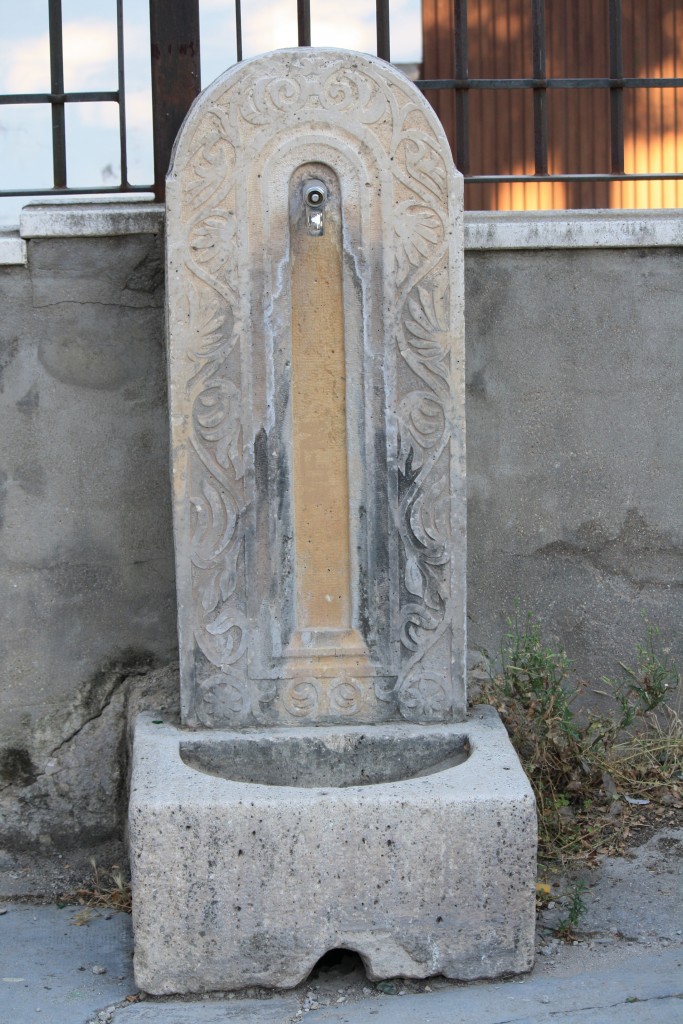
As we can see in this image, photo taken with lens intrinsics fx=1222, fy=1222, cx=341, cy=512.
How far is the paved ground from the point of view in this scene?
2516 millimetres

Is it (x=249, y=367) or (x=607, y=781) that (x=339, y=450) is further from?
(x=607, y=781)

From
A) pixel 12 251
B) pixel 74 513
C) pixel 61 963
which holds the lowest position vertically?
pixel 61 963

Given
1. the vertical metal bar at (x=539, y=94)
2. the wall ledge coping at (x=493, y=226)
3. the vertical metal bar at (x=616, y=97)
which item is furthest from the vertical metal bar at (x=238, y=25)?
the vertical metal bar at (x=616, y=97)

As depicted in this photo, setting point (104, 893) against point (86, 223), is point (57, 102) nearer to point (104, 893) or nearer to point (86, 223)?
point (86, 223)

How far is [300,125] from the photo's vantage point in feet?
9.49

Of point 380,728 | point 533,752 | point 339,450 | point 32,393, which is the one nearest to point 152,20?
point 32,393

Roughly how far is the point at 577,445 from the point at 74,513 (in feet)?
4.76

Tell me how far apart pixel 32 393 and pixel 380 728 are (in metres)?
1.34

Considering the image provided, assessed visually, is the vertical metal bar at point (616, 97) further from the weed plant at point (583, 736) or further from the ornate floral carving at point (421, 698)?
the ornate floral carving at point (421, 698)

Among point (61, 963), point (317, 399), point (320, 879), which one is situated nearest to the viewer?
point (320, 879)

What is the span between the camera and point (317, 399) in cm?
299

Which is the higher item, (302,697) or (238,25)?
(238,25)

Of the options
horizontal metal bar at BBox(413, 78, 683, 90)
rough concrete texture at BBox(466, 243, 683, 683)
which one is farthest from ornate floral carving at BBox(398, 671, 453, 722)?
horizontal metal bar at BBox(413, 78, 683, 90)

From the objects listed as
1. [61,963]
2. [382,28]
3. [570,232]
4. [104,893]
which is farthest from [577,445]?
[61,963]
